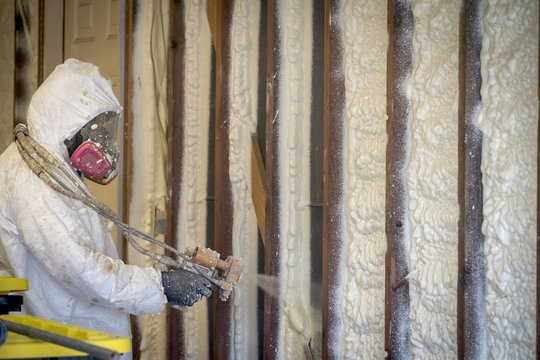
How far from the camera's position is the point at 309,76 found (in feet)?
10.6

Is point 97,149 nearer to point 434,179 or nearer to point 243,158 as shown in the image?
point 243,158

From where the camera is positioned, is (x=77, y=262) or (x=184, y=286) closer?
(x=77, y=262)

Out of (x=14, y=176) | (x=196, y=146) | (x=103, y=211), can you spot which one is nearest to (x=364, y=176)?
(x=103, y=211)

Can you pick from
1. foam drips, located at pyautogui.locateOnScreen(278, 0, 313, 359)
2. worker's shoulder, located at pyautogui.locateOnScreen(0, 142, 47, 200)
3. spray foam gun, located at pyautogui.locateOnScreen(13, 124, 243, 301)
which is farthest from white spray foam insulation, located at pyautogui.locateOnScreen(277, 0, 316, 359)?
worker's shoulder, located at pyautogui.locateOnScreen(0, 142, 47, 200)

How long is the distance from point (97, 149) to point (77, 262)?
1.68 feet

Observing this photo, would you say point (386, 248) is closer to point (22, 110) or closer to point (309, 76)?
point (309, 76)

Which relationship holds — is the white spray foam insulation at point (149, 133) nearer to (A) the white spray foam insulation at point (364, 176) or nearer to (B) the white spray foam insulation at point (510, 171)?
(A) the white spray foam insulation at point (364, 176)

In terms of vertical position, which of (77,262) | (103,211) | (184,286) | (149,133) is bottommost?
(184,286)

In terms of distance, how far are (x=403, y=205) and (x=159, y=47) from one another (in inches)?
75.2

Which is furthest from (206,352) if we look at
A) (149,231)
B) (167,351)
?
(149,231)

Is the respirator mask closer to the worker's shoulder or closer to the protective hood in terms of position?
the protective hood

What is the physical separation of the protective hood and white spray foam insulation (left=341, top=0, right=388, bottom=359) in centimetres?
106

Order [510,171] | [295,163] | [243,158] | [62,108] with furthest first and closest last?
[243,158]
[295,163]
[62,108]
[510,171]

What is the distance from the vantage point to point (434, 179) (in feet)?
8.58
